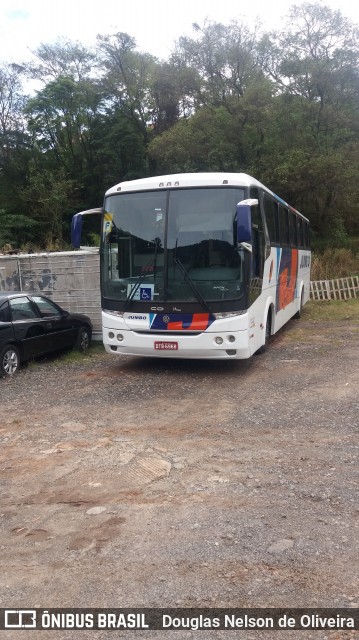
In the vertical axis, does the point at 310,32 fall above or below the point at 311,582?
above

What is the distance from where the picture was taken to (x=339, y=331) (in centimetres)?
1435

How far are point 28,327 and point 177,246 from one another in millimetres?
3651

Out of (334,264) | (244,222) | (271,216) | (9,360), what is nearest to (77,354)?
(9,360)

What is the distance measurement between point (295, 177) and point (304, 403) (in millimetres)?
22289

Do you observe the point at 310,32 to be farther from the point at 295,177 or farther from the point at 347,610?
the point at 347,610

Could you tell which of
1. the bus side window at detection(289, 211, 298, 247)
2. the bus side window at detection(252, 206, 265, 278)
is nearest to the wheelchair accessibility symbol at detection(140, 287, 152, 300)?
the bus side window at detection(252, 206, 265, 278)

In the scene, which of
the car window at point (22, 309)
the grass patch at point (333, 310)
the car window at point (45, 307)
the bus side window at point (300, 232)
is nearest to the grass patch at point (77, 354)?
the car window at point (45, 307)

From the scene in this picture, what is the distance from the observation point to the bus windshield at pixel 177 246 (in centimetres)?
864

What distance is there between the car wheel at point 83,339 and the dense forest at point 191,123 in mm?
18032

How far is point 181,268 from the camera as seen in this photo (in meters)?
8.72

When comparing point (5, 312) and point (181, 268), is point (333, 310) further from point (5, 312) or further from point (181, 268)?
point (5, 312)

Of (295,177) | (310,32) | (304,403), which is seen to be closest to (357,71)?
(310,32)

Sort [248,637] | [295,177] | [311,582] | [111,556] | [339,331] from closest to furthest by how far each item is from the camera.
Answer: [248,637], [311,582], [111,556], [339,331], [295,177]

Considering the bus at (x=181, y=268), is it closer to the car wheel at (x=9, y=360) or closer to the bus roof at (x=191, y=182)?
the bus roof at (x=191, y=182)
